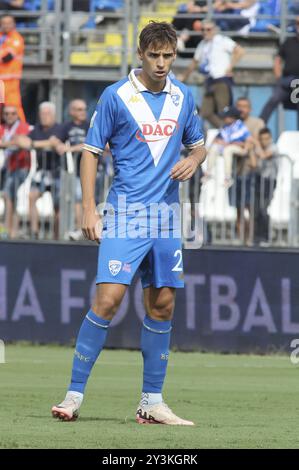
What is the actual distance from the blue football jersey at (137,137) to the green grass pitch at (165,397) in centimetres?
157

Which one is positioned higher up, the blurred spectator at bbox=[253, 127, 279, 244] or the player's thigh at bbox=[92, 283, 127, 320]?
the blurred spectator at bbox=[253, 127, 279, 244]

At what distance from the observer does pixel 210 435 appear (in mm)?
7539

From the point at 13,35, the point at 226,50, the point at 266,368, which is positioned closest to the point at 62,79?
the point at 13,35

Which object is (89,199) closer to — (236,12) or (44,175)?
(44,175)

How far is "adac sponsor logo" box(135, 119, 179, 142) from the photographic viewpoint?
322 inches

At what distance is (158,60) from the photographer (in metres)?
8.00

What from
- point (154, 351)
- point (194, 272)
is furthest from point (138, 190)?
point (194, 272)

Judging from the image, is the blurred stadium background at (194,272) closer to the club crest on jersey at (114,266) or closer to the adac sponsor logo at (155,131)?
the adac sponsor logo at (155,131)

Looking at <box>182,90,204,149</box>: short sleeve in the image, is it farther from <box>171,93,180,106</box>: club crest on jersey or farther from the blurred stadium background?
the blurred stadium background

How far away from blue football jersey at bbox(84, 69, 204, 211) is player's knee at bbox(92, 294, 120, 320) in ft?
2.05

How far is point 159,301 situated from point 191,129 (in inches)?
48.2

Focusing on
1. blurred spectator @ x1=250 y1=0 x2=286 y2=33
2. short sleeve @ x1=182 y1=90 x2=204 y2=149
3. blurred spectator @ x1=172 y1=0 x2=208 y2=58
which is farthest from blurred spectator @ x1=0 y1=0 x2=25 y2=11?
short sleeve @ x1=182 y1=90 x2=204 y2=149

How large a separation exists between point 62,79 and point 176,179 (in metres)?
11.7
